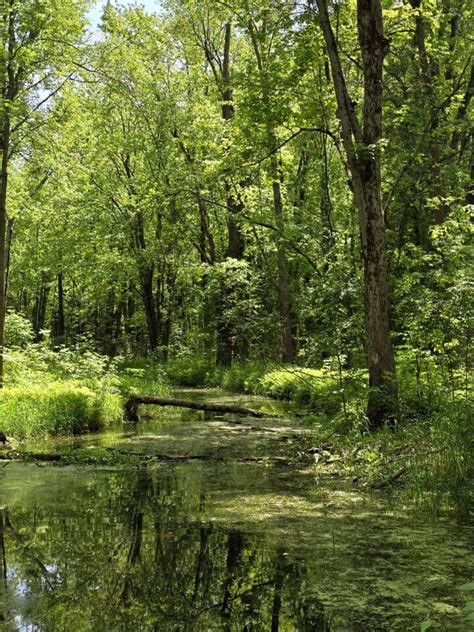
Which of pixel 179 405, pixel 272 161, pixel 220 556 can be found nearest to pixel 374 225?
pixel 272 161

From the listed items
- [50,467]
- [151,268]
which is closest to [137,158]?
[151,268]

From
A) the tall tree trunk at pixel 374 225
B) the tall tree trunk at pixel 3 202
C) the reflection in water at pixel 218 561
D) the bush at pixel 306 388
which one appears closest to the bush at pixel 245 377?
the bush at pixel 306 388

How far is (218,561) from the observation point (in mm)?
4566

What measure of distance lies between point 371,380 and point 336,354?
3.66 ft

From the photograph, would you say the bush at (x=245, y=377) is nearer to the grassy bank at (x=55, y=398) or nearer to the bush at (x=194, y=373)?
the bush at (x=194, y=373)

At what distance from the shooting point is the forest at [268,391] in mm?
4145

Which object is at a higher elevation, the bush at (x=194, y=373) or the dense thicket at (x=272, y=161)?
the dense thicket at (x=272, y=161)

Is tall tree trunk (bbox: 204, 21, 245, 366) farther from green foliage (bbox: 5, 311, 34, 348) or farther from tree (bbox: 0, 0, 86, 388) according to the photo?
tree (bbox: 0, 0, 86, 388)

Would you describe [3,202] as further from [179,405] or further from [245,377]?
[245,377]

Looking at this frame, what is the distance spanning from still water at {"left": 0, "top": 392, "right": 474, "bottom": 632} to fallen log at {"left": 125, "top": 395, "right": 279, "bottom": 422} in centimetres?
481

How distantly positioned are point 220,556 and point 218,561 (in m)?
0.11

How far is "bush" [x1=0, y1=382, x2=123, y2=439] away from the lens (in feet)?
35.3

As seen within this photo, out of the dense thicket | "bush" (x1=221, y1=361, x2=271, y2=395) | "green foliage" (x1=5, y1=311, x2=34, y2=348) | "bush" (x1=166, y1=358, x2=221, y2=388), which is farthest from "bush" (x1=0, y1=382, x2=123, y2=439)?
"bush" (x1=166, y1=358, x2=221, y2=388)

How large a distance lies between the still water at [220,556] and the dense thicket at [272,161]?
3458 millimetres
